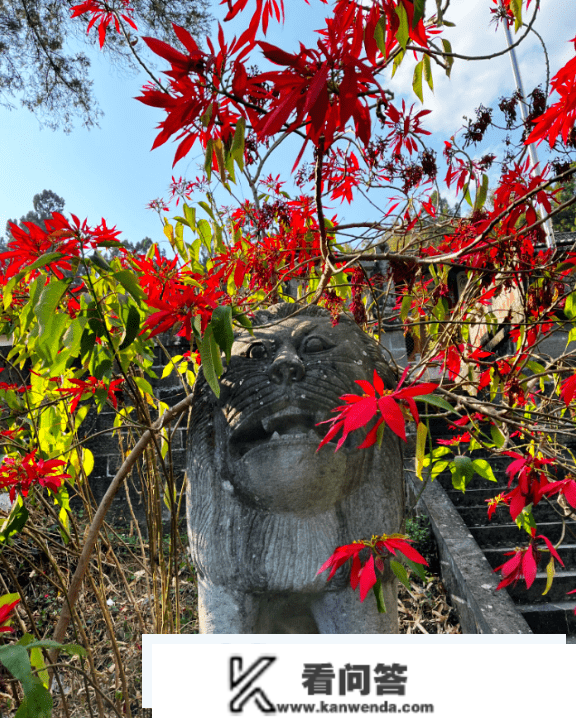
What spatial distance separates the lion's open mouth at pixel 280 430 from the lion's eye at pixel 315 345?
0.66 feet

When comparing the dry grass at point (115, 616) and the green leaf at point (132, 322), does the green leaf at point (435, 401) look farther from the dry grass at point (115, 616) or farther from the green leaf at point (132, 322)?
the dry grass at point (115, 616)

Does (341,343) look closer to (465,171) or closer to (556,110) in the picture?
(556,110)

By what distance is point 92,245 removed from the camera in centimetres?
117

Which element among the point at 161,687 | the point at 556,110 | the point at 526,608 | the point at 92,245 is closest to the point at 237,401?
the point at 92,245

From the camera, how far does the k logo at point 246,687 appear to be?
110 centimetres

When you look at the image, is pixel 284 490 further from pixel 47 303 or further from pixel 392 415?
pixel 47 303

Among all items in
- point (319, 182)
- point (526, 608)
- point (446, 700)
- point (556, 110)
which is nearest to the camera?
point (446, 700)

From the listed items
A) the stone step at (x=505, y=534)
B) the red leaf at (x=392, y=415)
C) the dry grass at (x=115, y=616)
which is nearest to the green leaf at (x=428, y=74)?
the red leaf at (x=392, y=415)

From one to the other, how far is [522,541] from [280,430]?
2.83 metres

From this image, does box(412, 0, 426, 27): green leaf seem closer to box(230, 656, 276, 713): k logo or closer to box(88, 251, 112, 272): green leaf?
box(88, 251, 112, 272): green leaf

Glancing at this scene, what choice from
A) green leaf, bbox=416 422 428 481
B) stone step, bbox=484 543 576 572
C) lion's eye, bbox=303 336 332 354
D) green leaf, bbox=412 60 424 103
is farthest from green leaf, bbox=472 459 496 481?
stone step, bbox=484 543 576 572

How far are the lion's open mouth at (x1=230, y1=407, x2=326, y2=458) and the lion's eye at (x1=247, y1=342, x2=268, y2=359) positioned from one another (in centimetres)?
19

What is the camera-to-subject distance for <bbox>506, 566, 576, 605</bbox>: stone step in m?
2.96

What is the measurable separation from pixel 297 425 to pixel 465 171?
1.30m
